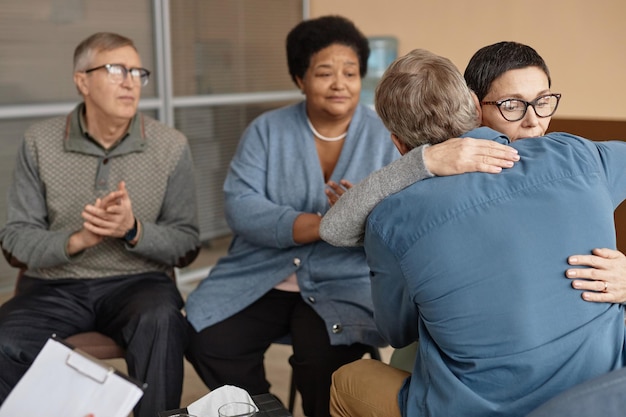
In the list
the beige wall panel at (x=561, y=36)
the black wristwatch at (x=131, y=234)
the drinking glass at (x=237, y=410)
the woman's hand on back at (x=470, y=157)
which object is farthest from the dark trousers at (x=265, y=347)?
the beige wall panel at (x=561, y=36)

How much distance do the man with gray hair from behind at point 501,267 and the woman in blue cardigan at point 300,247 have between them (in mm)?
760

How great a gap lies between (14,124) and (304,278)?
6.21ft

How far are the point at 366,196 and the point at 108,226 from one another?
962 millimetres

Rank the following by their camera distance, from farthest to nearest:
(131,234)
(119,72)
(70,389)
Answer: (119,72), (131,234), (70,389)

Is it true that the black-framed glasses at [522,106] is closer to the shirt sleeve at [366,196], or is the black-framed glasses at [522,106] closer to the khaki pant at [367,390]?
the shirt sleeve at [366,196]

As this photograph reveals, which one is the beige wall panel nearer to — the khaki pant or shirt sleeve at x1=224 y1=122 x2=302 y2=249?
shirt sleeve at x1=224 y1=122 x2=302 y2=249

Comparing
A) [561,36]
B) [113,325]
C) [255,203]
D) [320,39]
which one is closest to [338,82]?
[320,39]

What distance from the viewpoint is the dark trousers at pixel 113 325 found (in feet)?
7.14

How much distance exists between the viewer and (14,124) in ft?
11.6

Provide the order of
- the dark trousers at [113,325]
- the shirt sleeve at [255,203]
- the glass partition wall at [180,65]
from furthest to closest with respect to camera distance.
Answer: the glass partition wall at [180,65] < the shirt sleeve at [255,203] < the dark trousers at [113,325]

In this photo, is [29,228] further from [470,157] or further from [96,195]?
[470,157]

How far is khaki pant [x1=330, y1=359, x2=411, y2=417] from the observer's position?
63.6 inches

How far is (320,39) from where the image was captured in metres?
2.45

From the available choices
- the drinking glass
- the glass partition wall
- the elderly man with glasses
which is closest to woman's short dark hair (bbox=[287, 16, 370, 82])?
the elderly man with glasses
